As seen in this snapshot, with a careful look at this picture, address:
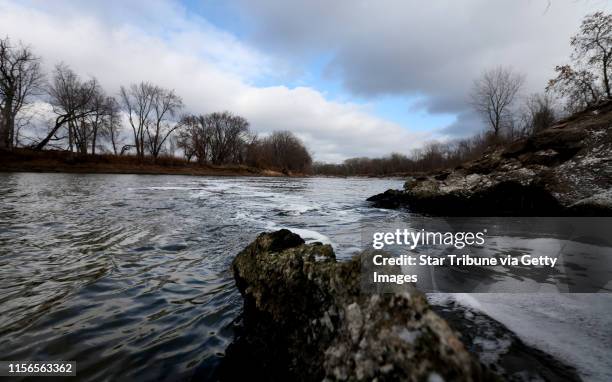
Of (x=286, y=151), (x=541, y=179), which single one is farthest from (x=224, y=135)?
(x=541, y=179)

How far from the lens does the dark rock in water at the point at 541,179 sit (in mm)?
6023

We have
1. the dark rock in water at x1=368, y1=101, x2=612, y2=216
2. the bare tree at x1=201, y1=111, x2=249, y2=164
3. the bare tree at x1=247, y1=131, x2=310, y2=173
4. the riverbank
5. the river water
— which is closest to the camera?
the river water

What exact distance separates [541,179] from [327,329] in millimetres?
7734

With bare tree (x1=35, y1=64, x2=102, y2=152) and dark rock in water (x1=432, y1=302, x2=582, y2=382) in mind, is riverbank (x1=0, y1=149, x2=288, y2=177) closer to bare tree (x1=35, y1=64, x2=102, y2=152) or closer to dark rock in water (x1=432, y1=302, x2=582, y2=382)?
bare tree (x1=35, y1=64, x2=102, y2=152)

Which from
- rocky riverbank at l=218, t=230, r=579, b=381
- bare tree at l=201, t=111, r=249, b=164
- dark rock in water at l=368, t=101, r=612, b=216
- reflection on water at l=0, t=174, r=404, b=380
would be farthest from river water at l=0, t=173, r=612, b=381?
bare tree at l=201, t=111, r=249, b=164

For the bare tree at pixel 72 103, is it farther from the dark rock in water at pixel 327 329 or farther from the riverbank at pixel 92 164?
the dark rock in water at pixel 327 329

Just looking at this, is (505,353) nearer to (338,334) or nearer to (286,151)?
(338,334)

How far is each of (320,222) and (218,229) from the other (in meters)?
2.68

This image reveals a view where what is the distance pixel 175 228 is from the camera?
6.31m

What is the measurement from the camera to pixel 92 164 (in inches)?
1407

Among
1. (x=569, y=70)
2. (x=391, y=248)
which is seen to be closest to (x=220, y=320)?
(x=391, y=248)

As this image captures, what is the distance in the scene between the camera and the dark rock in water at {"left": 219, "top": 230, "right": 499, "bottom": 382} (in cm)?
116

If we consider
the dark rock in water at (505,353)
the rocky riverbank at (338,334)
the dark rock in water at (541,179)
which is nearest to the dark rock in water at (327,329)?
the rocky riverbank at (338,334)

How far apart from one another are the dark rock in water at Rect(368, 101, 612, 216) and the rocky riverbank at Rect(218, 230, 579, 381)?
5830 mm
